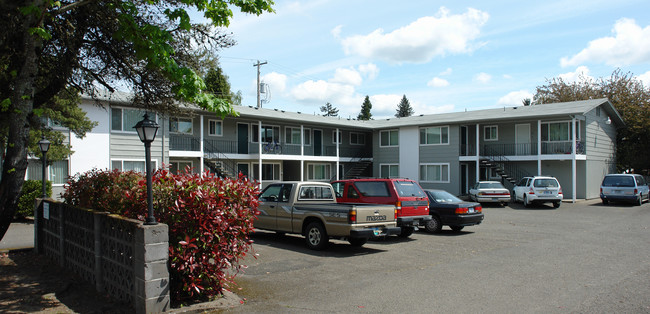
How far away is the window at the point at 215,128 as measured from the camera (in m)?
28.2

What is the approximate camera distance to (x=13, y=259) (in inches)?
390

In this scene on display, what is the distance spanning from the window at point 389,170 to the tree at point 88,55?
2642 centimetres

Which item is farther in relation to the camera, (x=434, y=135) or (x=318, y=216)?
(x=434, y=135)

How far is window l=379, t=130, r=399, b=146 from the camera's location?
3561cm

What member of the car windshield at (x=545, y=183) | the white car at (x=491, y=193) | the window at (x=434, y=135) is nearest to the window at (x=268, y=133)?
the window at (x=434, y=135)

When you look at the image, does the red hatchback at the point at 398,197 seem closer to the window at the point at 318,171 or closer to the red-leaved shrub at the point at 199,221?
the red-leaved shrub at the point at 199,221

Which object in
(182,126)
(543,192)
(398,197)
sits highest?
(182,126)

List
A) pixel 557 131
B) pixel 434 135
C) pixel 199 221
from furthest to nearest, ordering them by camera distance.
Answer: pixel 434 135
pixel 557 131
pixel 199 221

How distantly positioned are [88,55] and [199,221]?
6.29 meters

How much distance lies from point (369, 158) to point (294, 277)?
2927cm

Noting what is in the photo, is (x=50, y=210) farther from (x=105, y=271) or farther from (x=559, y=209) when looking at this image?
(x=559, y=209)

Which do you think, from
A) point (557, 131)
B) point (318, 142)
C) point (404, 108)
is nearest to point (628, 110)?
point (557, 131)

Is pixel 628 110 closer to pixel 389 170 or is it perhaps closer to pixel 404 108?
pixel 389 170

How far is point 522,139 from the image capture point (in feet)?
104
